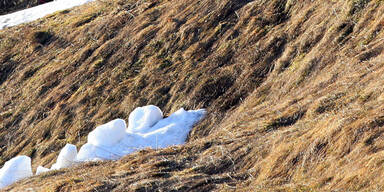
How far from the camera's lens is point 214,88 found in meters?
12.7

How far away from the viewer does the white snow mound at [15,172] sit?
10.5 meters

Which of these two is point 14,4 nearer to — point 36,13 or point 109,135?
point 36,13

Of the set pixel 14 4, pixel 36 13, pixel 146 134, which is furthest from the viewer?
pixel 14 4

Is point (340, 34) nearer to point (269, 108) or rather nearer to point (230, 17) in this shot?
point (269, 108)

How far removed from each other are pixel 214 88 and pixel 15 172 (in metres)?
4.47

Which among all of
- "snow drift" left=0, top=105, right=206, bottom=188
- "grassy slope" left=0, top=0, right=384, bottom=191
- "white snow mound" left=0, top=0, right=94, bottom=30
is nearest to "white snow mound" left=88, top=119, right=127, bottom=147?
"snow drift" left=0, top=105, right=206, bottom=188

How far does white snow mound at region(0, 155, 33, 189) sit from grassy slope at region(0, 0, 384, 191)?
4.80 feet

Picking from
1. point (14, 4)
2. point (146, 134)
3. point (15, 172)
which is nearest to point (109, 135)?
point (146, 134)

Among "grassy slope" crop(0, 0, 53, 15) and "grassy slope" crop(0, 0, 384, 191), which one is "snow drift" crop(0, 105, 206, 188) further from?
"grassy slope" crop(0, 0, 53, 15)

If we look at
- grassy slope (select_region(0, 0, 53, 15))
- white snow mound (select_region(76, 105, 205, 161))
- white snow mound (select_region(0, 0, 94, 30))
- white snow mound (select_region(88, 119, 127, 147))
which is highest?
white snow mound (select_region(0, 0, 94, 30))

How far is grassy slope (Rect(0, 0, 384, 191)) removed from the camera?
22.9 feet

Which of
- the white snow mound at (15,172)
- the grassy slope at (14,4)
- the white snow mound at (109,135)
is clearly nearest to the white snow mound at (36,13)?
the grassy slope at (14,4)

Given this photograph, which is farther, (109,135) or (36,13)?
(36,13)

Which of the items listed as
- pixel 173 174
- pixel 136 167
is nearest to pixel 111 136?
pixel 136 167
